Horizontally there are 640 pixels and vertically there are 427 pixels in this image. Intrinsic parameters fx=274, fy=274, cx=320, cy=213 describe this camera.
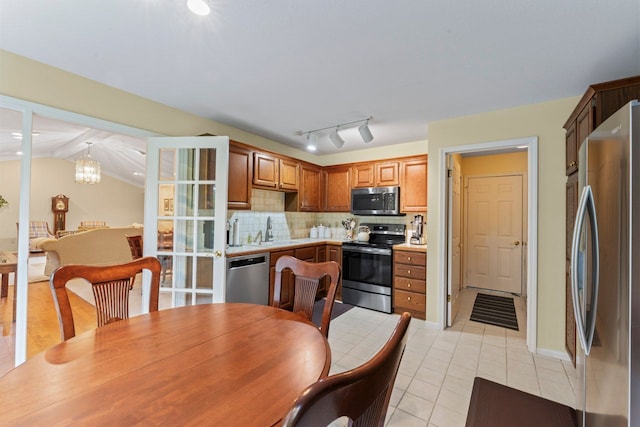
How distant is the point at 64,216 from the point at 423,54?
33.8 feet

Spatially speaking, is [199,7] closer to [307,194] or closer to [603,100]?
[603,100]

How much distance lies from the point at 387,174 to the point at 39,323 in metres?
4.54

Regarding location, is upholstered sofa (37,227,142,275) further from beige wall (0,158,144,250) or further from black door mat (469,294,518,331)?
black door mat (469,294,518,331)

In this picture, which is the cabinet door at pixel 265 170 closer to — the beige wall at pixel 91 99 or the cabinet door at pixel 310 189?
the beige wall at pixel 91 99

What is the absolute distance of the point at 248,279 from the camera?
303cm

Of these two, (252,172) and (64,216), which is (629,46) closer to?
(252,172)

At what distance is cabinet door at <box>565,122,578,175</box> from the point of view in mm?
2201

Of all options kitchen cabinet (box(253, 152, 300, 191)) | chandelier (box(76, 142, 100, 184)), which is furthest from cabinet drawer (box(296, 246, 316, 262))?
chandelier (box(76, 142, 100, 184))

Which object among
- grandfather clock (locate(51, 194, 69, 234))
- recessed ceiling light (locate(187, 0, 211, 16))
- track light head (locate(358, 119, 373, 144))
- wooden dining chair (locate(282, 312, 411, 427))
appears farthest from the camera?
grandfather clock (locate(51, 194, 69, 234))

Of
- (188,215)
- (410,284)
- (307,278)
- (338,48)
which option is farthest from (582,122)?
(188,215)

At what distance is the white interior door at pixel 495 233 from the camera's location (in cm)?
450

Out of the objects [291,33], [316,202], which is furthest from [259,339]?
[316,202]

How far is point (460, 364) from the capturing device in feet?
7.82

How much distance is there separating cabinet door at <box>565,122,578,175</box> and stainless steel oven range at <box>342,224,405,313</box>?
193cm
